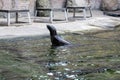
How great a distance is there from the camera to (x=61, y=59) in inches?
340

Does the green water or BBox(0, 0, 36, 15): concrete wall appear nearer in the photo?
the green water

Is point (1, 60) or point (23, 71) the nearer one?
point (23, 71)

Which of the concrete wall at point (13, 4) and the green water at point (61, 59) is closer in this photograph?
the green water at point (61, 59)

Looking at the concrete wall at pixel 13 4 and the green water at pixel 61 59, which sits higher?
the concrete wall at pixel 13 4

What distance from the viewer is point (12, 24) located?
13.5 meters

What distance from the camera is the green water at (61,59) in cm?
700

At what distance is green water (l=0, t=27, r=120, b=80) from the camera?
Answer: 700 centimetres

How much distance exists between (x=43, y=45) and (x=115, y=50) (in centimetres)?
197

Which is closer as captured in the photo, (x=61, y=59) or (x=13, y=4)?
(x=61, y=59)

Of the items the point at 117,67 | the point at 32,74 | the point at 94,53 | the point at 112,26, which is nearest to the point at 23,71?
the point at 32,74

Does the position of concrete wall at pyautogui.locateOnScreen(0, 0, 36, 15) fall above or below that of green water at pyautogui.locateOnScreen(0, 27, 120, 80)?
above

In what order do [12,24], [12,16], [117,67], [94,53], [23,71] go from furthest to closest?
[12,16], [12,24], [94,53], [117,67], [23,71]

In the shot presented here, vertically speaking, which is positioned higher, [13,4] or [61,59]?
[13,4]

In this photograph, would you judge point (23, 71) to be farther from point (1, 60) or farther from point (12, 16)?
point (12, 16)
